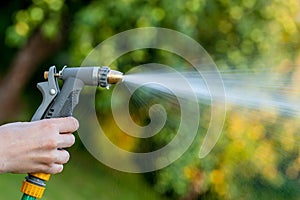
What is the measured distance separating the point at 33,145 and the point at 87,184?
8.41 ft

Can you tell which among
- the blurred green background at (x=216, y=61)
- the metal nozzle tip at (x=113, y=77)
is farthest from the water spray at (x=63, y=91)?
the blurred green background at (x=216, y=61)

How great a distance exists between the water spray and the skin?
4cm

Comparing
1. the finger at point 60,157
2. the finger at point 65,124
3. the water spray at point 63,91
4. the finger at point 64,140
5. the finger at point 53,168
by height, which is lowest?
the finger at point 53,168

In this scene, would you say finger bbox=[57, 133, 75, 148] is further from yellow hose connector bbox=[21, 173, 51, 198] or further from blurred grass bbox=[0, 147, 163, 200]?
blurred grass bbox=[0, 147, 163, 200]

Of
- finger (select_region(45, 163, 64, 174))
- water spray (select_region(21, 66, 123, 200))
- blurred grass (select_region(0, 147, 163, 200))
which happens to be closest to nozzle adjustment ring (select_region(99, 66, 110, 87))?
water spray (select_region(21, 66, 123, 200))

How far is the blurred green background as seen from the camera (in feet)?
10.7

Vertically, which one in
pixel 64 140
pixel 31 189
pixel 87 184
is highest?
pixel 87 184

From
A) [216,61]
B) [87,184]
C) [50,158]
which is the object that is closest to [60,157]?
[50,158]

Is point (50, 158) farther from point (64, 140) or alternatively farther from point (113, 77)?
point (113, 77)

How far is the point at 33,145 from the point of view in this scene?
1.49 metres

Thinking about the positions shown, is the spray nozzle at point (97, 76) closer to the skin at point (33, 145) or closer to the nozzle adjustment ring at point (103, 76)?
the nozzle adjustment ring at point (103, 76)

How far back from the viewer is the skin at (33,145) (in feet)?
4.87

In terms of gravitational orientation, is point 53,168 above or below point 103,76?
below

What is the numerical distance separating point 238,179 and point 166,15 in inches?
43.0
